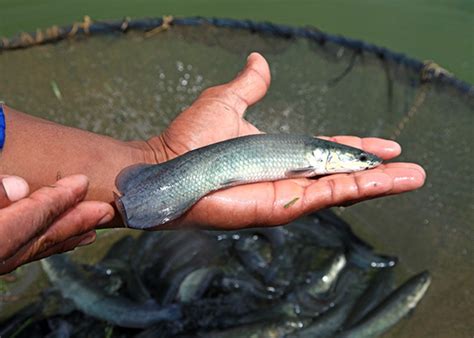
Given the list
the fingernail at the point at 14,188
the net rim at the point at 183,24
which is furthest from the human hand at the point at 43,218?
the net rim at the point at 183,24

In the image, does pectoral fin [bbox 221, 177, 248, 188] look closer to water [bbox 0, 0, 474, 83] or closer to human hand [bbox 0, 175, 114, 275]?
human hand [bbox 0, 175, 114, 275]

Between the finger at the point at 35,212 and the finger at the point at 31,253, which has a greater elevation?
the finger at the point at 35,212

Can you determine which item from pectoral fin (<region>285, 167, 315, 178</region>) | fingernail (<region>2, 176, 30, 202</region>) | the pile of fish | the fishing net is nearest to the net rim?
the fishing net

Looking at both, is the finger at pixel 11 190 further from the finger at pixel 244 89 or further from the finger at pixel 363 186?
the finger at pixel 244 89

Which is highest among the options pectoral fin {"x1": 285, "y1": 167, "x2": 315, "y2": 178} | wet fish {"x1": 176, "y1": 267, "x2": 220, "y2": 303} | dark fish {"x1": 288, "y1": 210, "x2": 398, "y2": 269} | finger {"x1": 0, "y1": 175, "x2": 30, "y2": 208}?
finger {"x1": 0, "y1": 175, "x2": 30, "y2": 208}

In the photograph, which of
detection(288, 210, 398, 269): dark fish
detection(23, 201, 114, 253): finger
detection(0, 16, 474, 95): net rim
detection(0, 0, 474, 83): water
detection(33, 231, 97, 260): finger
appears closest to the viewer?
detection(23, 201, 114, 253): finger

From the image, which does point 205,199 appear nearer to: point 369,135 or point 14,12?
point 369,135

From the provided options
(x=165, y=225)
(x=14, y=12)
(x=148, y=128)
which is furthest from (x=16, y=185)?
(x=14, y=12)
